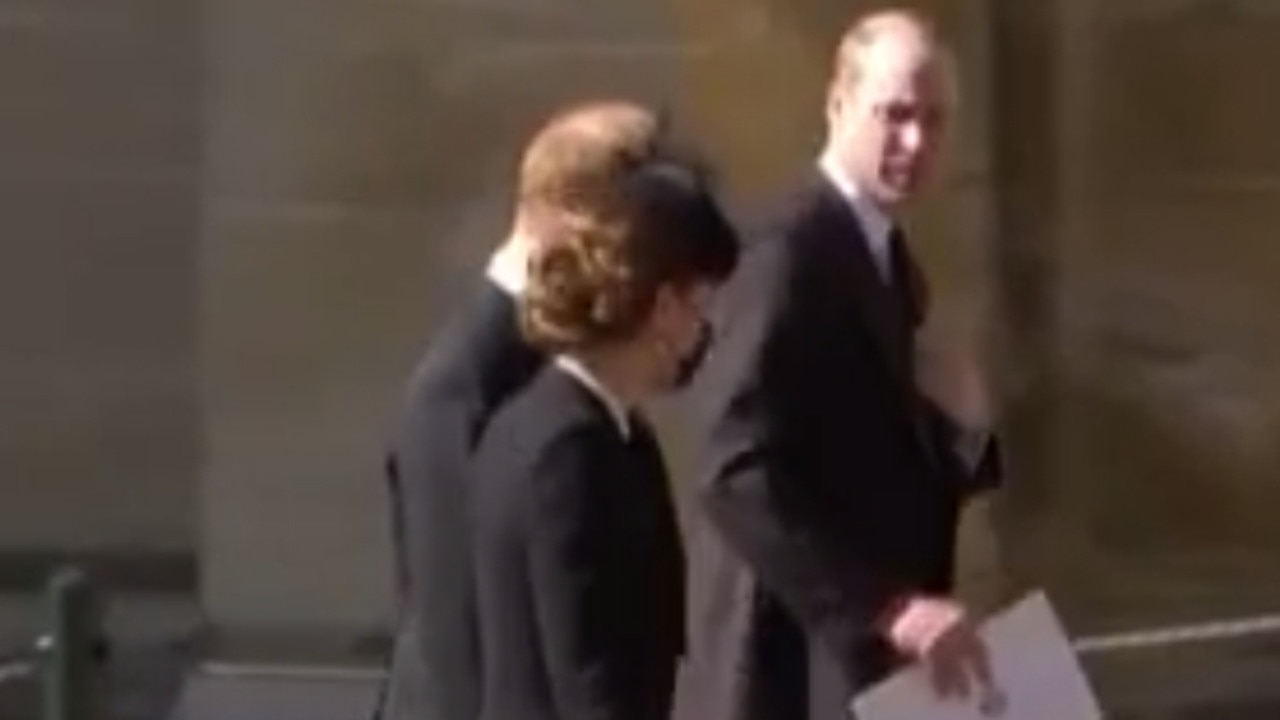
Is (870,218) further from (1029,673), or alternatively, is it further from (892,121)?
(1029,673)

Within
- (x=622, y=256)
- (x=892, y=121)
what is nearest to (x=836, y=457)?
(x=892, y=121)

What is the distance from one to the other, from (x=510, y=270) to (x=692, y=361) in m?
0.49

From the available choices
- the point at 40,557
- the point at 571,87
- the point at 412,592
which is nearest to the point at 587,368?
the point at 412,592

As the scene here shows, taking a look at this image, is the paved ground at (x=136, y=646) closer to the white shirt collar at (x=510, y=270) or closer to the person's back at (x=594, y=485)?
the white shirt collar at (x=510, y=270)

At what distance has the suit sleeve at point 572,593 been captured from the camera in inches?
256

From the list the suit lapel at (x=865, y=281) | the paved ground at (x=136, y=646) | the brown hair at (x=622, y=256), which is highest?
the brown hair at (x=622, y=256)

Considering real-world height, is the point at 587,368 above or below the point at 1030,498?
above

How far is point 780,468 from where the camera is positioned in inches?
296

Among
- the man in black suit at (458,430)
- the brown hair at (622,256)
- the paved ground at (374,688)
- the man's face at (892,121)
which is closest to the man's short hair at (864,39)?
the man's face at (892,121)

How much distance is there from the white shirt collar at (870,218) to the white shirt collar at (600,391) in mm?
1046

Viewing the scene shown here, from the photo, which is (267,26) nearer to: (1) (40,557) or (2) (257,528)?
(2) (257,528)

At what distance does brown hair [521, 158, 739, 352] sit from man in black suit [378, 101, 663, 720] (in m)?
0.10

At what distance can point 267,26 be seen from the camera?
10.9m

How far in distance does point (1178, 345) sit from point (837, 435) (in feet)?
12.1
